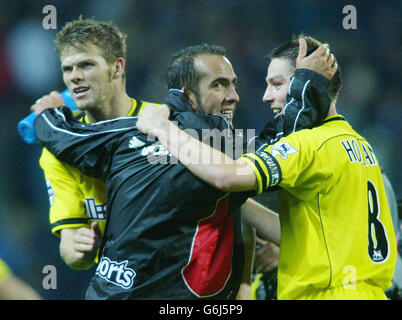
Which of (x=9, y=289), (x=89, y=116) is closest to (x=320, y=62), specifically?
(x=89, y=116)

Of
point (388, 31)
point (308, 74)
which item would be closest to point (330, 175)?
point (308, 74)

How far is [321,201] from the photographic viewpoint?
2.21 meters

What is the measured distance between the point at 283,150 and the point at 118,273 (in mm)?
864

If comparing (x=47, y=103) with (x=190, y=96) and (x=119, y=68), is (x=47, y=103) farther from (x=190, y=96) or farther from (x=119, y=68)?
(x=190, y=96)

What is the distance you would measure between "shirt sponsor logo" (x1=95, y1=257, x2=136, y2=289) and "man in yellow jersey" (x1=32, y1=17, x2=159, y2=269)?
29cm

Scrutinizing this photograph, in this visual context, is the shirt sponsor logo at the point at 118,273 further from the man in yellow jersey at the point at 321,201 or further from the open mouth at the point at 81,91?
the open mouth at the point at 81,91

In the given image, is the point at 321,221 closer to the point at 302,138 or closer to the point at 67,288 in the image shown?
the point at 302,138

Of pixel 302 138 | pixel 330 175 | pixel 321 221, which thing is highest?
pixel 302 138

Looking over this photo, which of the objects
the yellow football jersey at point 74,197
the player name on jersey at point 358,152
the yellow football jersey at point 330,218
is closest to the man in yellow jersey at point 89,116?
the yellow football jersey at point 74,197

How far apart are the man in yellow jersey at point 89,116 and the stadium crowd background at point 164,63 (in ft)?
3.96

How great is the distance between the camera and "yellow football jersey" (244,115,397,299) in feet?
7.11

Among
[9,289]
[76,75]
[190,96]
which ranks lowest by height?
[9,289]

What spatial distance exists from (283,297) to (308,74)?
3.10 ft

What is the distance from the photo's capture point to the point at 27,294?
A: 1.82 metres
